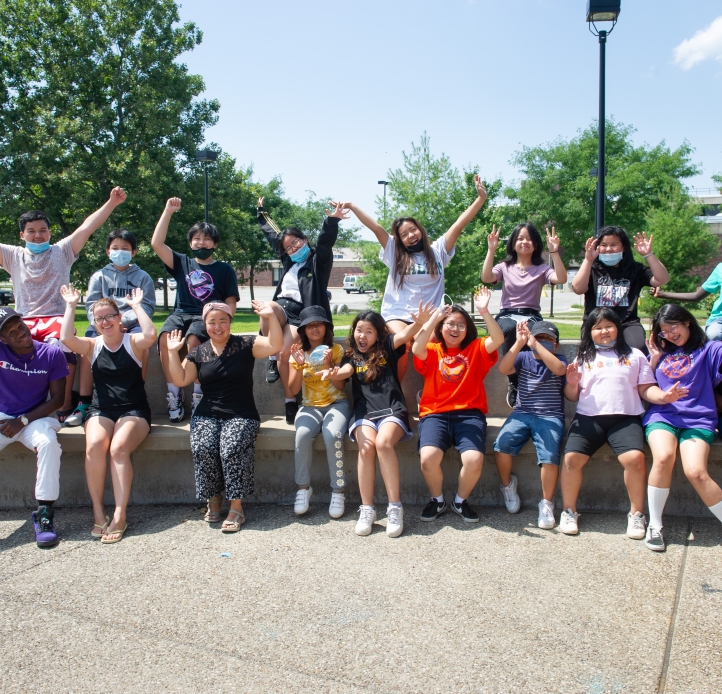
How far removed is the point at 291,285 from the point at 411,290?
40.3 inches

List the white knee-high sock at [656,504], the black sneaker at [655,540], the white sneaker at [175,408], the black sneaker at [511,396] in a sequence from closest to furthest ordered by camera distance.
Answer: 1. the black sneaker at [655,540]
2. the white knee-high sock at [656,504]
3. the black sneaker at [511,396]
4. the white sneaker at [175,408]

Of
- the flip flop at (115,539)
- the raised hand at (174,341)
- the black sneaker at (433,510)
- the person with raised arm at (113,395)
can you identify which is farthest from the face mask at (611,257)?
the flip flop at (115,539)

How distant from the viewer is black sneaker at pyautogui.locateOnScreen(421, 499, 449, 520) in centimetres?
459

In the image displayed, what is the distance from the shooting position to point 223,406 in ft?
15.5

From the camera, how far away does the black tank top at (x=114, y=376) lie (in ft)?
15.9

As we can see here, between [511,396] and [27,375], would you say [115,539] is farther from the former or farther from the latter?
[511,396]

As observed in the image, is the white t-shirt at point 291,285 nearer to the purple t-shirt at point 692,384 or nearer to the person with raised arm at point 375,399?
the person with raised arm at point 375,399

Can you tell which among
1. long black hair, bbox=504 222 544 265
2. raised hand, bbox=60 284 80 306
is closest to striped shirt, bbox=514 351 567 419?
long black hair, bbox=504 222 544 265

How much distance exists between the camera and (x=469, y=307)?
33.2 metres

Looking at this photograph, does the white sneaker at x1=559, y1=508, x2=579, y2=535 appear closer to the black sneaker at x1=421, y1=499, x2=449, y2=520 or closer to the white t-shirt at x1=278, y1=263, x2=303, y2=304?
the black sneaker at x1=421, y1=499, x2=449, y2=520

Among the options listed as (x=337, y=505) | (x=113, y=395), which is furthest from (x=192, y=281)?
(x=337, y=505)

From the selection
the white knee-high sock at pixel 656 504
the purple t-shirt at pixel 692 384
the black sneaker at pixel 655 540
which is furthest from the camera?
the purple t-shirt at pixel 692 384

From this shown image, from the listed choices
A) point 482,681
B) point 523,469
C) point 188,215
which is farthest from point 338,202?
point 188,215

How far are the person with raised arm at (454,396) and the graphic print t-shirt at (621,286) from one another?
41.5 inches
